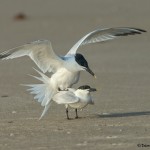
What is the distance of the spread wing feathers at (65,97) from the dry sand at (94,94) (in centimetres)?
23

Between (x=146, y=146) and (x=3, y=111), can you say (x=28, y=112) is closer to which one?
(x=3, y=111)

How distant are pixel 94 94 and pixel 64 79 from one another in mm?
1579

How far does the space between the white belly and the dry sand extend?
1.24 ft

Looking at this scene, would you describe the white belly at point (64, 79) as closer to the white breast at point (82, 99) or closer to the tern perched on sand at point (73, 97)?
the tern perched on sand at point (73, 97)

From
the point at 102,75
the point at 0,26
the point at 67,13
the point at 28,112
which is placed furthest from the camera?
the point at 67,13

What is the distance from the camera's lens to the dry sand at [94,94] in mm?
8141

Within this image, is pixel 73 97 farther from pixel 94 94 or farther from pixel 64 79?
pixel 94 94

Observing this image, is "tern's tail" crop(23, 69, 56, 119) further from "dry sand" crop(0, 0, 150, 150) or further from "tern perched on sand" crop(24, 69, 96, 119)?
"dry sand" crop(0, 0, 150, 150)

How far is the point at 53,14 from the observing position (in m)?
26.7

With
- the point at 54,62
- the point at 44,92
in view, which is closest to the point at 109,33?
the point at 54,62

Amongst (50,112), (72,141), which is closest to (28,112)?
(50,112)

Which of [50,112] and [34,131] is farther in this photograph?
[50,112]

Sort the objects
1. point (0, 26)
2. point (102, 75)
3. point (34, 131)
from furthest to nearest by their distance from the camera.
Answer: point (0, 26) → point (102, 75) → point (34, 131)

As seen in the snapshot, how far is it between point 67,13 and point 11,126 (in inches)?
692
